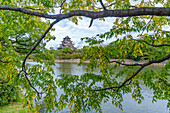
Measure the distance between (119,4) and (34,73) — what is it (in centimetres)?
275

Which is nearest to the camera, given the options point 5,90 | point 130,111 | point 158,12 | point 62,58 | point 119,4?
point 158,12

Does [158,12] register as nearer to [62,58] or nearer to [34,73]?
[34,73]

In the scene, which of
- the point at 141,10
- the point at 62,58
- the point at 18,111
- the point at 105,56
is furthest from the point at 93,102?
the point at 62,58

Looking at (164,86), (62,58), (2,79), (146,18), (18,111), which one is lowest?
(62,58)

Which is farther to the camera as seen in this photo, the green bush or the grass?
the green bush

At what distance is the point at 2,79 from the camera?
247 inches

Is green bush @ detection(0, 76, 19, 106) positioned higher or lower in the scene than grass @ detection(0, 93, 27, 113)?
higher

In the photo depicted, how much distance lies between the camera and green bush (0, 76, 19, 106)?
607 centimetres

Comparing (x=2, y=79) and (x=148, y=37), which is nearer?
(x=148, y=37)

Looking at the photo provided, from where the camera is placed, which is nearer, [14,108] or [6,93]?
[14,108]

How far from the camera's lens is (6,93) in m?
6.17

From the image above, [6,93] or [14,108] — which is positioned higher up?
[6,93]

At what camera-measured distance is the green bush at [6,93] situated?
607 cm

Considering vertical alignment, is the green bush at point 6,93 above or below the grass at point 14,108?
above
